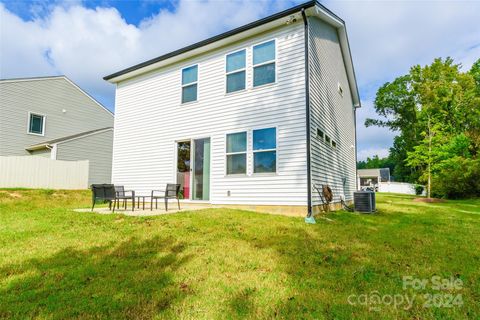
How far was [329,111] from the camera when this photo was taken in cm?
1022

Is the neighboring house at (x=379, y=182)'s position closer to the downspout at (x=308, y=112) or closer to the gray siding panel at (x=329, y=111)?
the gray siding panel at (x=329, y=111)

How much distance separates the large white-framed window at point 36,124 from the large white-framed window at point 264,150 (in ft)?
54.1

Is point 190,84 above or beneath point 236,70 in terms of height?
beneath

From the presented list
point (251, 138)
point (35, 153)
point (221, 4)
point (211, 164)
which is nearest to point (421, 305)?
point (251, 138)

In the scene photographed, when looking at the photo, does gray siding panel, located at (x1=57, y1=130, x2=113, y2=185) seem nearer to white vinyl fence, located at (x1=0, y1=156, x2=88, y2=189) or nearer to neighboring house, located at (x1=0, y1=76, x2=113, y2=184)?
neighboring house, located at (x1=0, y1=76, x2=113, y2=184)

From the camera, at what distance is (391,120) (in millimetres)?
34094

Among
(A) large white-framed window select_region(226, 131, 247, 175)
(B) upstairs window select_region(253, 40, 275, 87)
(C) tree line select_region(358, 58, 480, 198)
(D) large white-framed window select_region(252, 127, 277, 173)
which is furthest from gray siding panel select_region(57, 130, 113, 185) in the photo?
(C) tree line select_region(358, 58, 480, 198)

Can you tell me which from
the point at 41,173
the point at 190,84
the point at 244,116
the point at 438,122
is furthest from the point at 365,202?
the point at 438,122

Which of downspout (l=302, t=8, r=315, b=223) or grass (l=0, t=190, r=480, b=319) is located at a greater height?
downspout (l=302, t=8, r=315, b=223)

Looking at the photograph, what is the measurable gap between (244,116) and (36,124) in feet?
53.3

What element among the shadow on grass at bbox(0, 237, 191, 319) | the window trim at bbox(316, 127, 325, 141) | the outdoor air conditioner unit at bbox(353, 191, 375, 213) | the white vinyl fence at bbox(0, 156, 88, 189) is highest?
the window trim at bbox(316, 127, 325, 141)

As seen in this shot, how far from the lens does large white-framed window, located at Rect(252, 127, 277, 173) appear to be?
796 centimetres

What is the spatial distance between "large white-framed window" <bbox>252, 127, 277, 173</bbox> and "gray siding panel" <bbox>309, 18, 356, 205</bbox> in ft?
3.64

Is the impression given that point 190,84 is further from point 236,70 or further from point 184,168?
point 184,168
